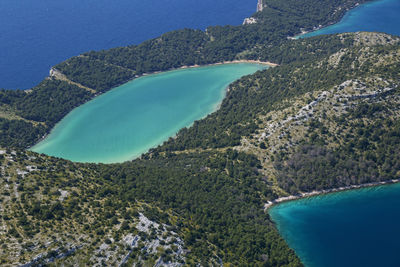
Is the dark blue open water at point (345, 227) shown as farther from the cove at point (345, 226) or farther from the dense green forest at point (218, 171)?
the dense green forest at point (218, 171)

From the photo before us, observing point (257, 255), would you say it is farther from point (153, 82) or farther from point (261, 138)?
point (153, 82)

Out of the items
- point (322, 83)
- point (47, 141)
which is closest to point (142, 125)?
point (47, 141)

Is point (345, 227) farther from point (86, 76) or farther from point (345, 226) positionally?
point (86, 76)

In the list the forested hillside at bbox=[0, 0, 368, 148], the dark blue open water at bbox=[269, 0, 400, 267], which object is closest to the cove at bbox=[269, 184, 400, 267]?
the dark blue open water at bbox=[269, 0, 400, 267]

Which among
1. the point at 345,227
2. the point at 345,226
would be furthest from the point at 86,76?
the point at 345,227

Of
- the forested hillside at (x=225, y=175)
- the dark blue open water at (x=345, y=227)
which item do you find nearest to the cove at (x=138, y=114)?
the forested hillside at (x=225, y=175)

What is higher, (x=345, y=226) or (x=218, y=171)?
(x=218, y=171)
